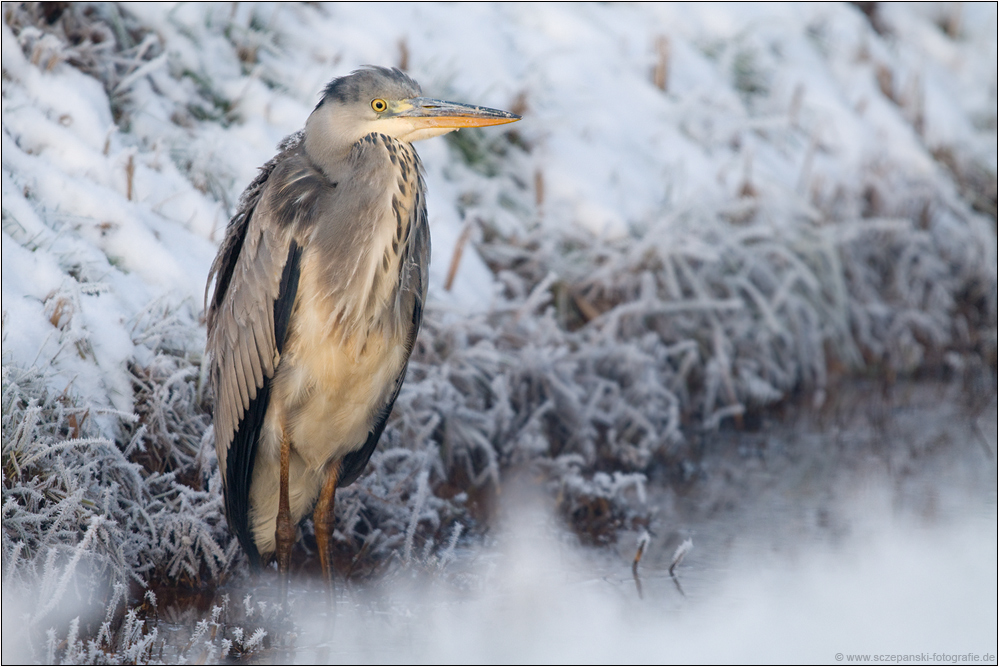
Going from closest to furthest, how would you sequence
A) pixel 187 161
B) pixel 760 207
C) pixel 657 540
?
pixel 657 540 → pixel 187 161 → pixel 760 207

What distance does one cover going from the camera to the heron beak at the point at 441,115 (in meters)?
3.37

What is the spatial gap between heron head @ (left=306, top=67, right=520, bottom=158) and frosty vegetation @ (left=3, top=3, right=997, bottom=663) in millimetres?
1049

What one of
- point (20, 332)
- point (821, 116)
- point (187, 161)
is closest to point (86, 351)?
point (20, 332)

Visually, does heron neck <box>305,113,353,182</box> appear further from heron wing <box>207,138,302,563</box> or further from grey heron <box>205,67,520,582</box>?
heron wing <box>207,138,302,563</box>

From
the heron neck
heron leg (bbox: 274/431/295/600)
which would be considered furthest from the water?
the heron neck

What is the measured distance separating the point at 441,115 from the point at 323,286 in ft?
2.23

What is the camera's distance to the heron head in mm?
3363

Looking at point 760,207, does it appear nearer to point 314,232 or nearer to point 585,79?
point 585,79

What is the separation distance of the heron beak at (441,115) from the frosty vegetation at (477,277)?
1248mm

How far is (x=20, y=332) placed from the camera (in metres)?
3.55

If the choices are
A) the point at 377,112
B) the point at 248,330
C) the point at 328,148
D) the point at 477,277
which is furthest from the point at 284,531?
the point at 477,277

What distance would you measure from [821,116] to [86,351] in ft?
18.6

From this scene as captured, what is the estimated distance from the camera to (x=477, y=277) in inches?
209

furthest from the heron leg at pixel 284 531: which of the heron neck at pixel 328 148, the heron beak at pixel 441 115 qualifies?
the heron beak at pixel 441 115
